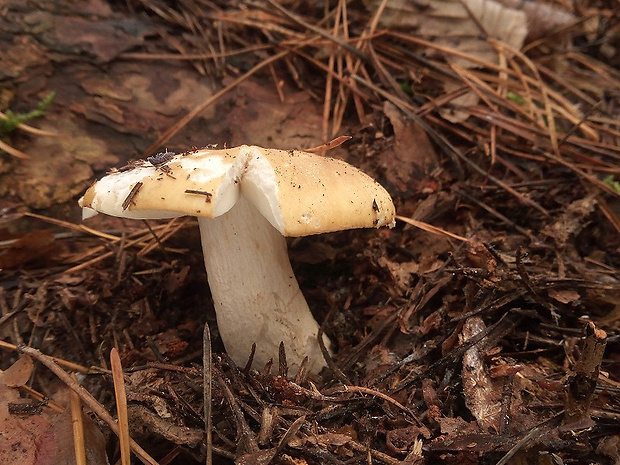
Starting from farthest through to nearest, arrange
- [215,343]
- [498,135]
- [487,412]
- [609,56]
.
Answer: [609,56], [498,135], [215,343], [487,412]

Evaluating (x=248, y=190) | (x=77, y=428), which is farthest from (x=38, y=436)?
(x=248, y=190)

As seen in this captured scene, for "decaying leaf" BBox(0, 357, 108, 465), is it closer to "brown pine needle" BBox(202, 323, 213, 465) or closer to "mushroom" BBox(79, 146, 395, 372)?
"brown pine needle" BBox(202, 323, 213, 465)

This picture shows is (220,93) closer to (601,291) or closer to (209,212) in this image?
(209,212)

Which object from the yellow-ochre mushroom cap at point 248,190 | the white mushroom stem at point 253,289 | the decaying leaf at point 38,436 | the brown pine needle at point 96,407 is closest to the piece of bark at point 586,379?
the yellow-ochre mushroom cap at point 248,190

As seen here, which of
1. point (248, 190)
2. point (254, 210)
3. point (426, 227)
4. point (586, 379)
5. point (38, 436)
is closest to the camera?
point (586, 379)

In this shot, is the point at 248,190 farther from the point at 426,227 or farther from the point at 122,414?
the point at 426,227

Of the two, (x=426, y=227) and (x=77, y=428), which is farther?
(x=426, y=227)

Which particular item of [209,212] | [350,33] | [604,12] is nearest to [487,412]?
[209,212]
